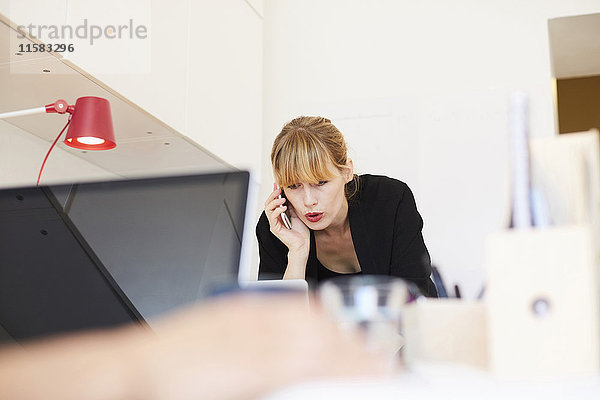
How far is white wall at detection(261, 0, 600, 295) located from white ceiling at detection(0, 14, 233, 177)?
2.51ft

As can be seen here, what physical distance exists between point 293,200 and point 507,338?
4.98 ft

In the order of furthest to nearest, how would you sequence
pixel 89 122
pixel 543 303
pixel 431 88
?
pixel 431 88 < pixel 89 122 < pixel 543 303

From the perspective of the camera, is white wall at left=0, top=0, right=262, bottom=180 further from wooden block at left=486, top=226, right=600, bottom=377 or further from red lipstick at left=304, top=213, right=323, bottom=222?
wooden block at left=486, top=226, right=600, bottom=377

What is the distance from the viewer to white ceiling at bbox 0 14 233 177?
1620mm

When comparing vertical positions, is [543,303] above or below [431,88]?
below

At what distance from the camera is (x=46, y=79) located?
172 centimetres

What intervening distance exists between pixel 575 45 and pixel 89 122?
2429mm

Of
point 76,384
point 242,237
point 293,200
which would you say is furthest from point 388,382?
point 293,200

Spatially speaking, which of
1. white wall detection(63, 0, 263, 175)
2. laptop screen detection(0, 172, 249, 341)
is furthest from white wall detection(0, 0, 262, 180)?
laptop screen detection(0, 172, 249, 341)

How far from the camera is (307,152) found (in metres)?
1.80

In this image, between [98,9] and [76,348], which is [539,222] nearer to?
[76,348]

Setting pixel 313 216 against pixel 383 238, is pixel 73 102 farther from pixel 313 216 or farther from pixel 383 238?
pixel 383 238

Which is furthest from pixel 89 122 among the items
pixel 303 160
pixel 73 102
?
pixel 303 160

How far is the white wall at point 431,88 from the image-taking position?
2770 mm
